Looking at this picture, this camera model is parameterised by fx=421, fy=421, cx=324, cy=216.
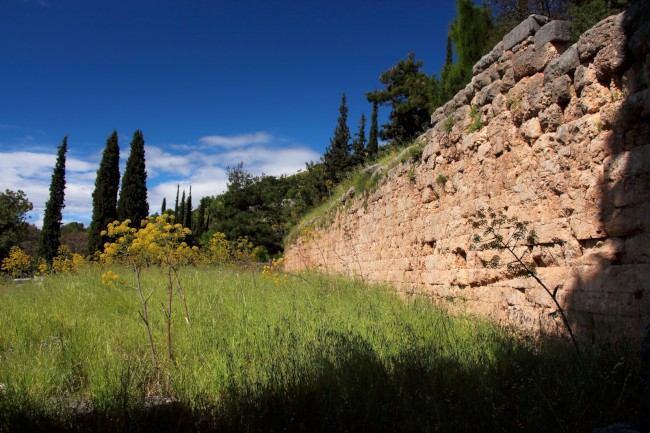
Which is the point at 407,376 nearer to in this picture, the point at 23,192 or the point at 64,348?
the point at 64,348

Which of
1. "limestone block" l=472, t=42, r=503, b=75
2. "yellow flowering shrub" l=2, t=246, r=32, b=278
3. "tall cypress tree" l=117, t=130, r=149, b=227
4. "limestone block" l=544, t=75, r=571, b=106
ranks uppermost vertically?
"tall cypress tree" l=117, t=130, r=149, b=227

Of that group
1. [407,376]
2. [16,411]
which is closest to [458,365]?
[407,376]

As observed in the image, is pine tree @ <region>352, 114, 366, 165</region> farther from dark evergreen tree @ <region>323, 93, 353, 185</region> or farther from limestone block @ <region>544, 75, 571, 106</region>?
limestone block @ <region>544, 75, 571, 106</region>

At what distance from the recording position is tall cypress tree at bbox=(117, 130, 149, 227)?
25.7 metres

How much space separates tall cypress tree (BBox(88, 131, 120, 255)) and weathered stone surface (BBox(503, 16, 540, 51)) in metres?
22.9

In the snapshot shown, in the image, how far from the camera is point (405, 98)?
993 inches

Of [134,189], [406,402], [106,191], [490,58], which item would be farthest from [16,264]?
[134,189]

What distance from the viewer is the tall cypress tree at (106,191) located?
23.8 metres

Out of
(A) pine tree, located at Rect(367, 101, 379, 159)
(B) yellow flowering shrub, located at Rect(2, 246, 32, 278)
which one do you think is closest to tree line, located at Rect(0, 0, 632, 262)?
(A) pine tree, located at Rect(367, 101, 379, 159)

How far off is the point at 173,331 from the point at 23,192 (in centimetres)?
3248

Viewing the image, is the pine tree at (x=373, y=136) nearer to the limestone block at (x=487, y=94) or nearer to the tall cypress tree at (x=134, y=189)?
the tall cypress tree at (x=134, y=189)

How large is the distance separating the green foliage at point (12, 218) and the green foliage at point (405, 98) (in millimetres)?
25563

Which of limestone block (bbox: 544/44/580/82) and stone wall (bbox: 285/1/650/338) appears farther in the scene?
limestone block (bbox: 544/44/580/82)

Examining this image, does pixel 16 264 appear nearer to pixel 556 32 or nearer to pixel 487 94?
pixel 487 94
